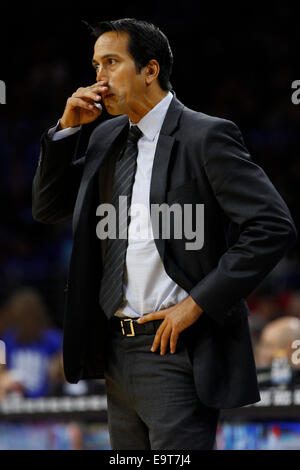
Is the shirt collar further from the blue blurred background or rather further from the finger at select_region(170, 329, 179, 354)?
the blue blurred background

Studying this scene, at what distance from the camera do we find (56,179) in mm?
1944

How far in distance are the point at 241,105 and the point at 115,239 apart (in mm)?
3462

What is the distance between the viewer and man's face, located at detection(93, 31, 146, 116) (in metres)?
1.86

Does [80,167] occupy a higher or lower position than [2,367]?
higher

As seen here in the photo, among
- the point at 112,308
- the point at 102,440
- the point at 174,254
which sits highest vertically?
the point at 174,254

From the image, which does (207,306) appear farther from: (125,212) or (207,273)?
(125,212)

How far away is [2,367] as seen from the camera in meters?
3.75

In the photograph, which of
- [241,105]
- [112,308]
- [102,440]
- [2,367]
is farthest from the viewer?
[241,105]

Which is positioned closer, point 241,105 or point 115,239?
point 115,239

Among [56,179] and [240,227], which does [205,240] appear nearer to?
[240,227]

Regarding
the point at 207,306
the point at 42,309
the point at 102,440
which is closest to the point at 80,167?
the point at 207,306

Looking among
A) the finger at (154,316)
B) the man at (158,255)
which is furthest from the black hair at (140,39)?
the finger at (154,316)

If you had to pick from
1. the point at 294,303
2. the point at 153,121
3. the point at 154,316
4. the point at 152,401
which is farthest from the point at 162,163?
the point at 294,303

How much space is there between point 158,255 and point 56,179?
0.35 metres
